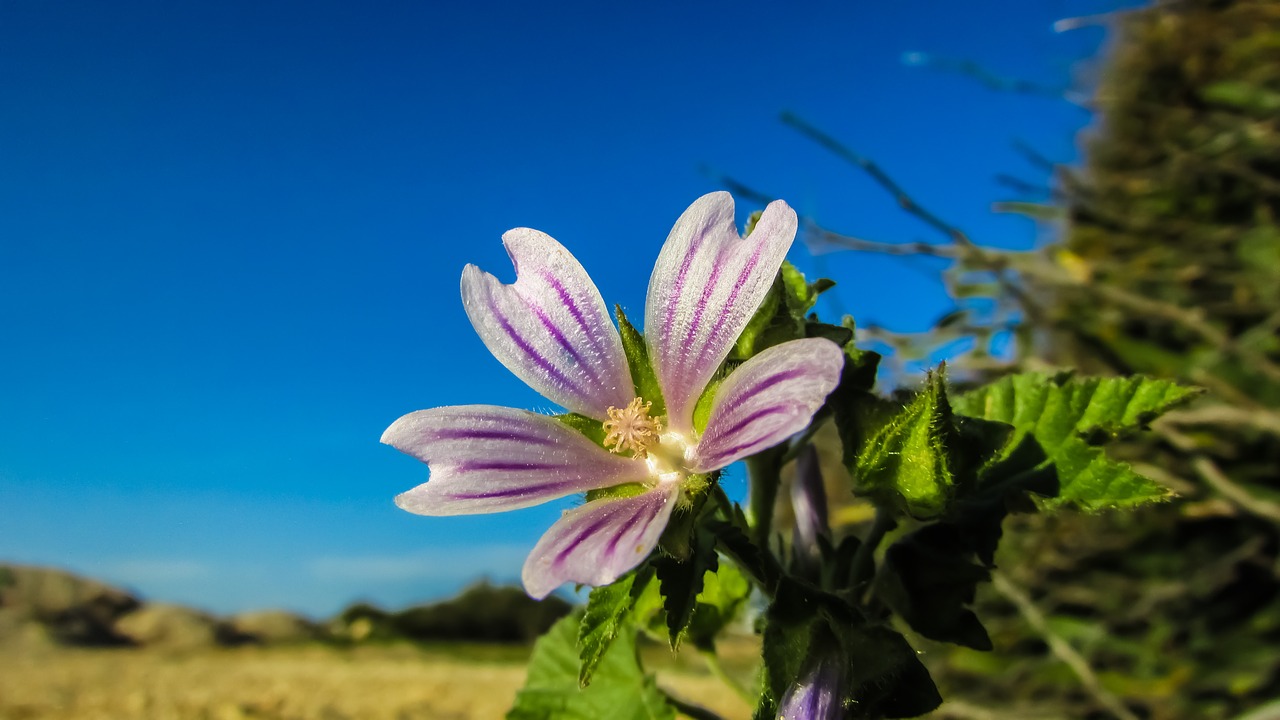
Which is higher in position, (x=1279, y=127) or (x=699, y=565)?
(x=1279, y=127)

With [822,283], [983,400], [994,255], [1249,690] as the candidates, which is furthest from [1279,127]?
[822,283]

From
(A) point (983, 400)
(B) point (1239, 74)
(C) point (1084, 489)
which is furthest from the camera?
(B) point (1239, 74)

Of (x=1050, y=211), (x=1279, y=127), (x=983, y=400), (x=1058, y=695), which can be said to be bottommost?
(x=1058, y=695)

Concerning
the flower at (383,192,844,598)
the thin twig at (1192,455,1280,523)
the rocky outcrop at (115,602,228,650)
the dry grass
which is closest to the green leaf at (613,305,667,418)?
the flower at (383,192,844,598)

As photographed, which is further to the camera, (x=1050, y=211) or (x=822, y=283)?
(x=1050, y=211)

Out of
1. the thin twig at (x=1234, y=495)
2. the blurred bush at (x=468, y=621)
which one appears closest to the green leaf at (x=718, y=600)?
the thin twig at (x=1234, y=495)

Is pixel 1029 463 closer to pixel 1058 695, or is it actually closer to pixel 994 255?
pixel 994 255

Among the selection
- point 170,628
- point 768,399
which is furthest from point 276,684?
point 768,399
